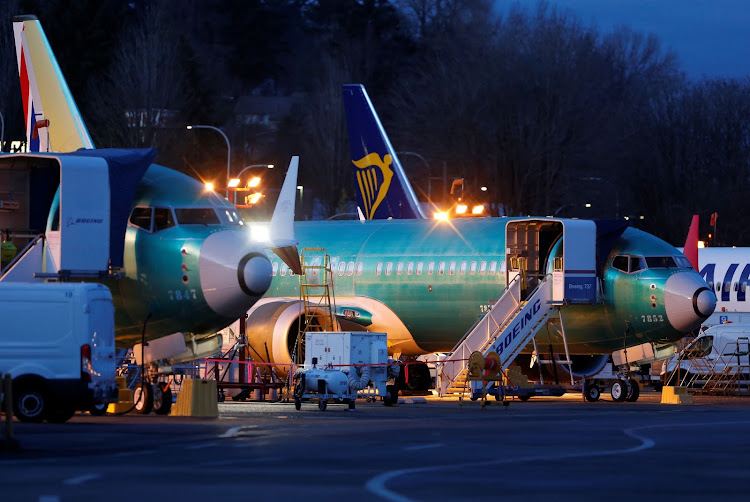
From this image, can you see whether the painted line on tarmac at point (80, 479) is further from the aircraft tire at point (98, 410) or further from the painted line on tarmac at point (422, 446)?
the aircraft tire at point (98, 410)

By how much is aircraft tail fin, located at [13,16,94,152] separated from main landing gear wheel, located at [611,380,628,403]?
582 inches

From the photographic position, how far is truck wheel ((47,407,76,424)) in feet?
85.8

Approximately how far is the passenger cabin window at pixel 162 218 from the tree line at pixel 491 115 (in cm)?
5132

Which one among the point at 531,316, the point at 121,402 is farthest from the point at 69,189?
the point at 531,316

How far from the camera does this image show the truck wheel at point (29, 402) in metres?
26.0


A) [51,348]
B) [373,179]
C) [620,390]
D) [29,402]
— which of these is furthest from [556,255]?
[29,402]

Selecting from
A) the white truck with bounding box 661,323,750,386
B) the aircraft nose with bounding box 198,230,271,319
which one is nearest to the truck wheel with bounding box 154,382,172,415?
the aircraft nose with bounding box 198,230,271,319

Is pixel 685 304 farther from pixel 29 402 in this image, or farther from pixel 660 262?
pixel 29 402

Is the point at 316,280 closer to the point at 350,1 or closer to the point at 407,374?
Result: the point at 407,374

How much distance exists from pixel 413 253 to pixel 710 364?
13170 millimetres

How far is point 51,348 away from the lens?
25828mm

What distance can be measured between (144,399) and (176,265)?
275 centimetres

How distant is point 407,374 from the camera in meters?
44.0

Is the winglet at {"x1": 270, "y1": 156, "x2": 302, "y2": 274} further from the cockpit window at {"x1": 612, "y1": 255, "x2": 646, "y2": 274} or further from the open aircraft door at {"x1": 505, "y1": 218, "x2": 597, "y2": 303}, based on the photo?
the cockpit window at {"x1": 612, "y1": 255, "x2": 646, "y2": 274}
